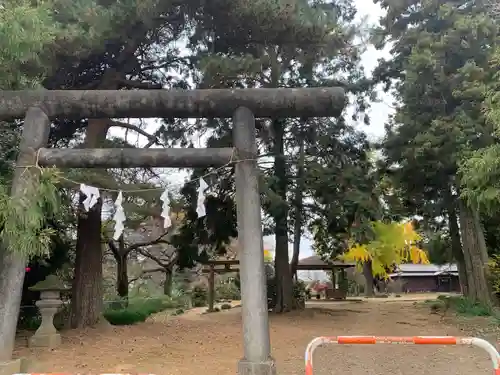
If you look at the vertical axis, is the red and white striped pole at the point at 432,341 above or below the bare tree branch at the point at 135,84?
below

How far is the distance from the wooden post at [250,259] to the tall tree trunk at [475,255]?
9.39 metres

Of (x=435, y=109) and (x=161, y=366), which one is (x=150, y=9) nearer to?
(x=161, y=366)

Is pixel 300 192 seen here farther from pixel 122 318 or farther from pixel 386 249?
pixel 386 249

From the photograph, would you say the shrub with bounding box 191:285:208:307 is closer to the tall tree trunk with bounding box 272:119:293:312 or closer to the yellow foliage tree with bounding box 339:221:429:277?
the yellow foliage tree with bounding box 339:221:429:277

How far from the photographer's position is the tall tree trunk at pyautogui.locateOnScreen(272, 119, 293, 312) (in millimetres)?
11570

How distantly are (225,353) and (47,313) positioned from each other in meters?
3.57

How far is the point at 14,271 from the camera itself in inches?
209

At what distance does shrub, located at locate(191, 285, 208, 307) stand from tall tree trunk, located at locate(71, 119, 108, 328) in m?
12.2

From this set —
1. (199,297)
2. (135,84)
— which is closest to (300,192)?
(135,84)

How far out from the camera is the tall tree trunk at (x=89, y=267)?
9.77 meters

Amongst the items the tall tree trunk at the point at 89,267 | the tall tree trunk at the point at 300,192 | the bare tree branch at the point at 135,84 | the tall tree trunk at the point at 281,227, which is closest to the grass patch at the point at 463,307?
the tall tree trunk at the point at 281,227

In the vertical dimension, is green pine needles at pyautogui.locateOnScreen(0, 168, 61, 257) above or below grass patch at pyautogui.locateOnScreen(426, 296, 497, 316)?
above

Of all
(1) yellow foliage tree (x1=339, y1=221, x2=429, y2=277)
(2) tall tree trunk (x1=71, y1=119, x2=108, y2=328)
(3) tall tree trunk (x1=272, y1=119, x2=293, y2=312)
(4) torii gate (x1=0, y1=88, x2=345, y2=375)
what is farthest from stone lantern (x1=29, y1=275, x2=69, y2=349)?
(1) yellow foliage tree (x1=339, y1=221, x2=429, y2=277)

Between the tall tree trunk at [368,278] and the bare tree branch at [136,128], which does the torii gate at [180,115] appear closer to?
the bare tree branch at [136,128]
